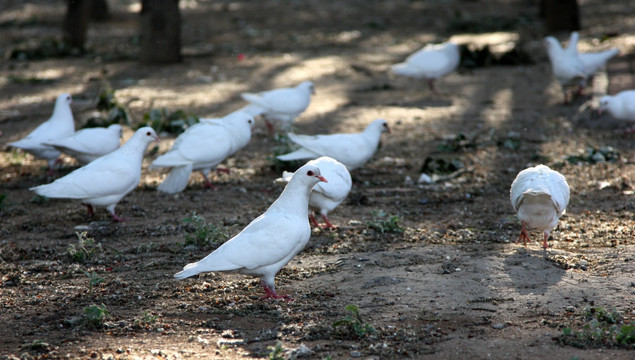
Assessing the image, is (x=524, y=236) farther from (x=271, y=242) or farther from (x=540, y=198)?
(x=271, y=242)

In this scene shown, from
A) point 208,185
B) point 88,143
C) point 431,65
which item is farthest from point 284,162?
point 431,65

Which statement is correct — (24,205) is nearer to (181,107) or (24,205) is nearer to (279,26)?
(181,107)

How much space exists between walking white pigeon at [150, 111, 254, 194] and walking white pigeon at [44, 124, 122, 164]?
742 mm

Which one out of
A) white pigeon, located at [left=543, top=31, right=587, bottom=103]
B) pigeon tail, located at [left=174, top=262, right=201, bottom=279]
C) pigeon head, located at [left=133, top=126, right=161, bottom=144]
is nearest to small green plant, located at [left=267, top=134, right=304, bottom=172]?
pigeon head, located at [left=133, top=126, right=161, bottom=144]

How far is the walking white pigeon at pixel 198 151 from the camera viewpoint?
698cm

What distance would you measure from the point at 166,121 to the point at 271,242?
16.5ft

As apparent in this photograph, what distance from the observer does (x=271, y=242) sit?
442 centimetres

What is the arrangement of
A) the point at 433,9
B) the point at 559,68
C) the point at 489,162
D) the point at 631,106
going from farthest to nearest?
1. the point at 433,9
2. the point at 559,68
3. the point at 631,106
4. the point at 489,162

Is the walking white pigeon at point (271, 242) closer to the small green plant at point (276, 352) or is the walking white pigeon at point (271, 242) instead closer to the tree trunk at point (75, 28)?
the small green plant at point (276, 352)

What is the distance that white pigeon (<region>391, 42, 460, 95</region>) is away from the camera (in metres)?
11.1

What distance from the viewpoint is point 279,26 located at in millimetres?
18359

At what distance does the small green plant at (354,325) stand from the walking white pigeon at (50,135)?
4.58 metres

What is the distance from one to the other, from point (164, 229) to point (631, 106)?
589 cm

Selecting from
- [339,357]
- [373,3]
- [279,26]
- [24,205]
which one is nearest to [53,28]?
[279,26]
